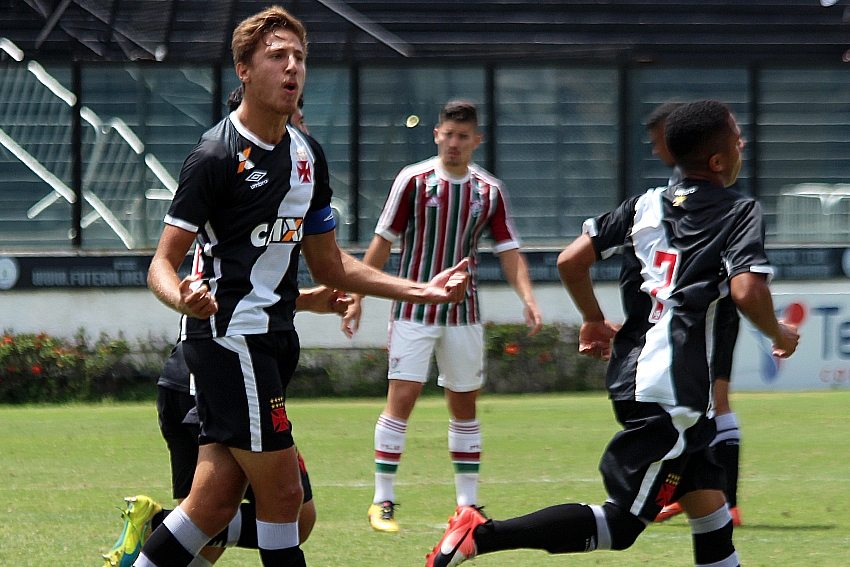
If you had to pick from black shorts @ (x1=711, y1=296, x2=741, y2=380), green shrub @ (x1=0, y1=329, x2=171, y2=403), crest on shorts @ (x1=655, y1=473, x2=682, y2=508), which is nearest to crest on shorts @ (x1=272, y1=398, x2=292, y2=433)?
crest on shorts @ (x1=655, y1=473, x2=682, y2=508)

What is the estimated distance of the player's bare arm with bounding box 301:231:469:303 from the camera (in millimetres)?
4516

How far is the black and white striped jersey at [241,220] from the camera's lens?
4.05m

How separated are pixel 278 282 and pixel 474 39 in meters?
17.6

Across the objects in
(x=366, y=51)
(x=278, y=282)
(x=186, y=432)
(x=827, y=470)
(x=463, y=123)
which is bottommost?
(x=827, y=470)

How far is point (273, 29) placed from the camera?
13.9 feet

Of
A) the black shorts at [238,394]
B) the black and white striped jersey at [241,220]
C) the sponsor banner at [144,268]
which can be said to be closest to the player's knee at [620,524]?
the black shorts at [238,394]

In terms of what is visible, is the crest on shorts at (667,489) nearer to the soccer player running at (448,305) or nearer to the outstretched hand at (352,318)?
the soccer player running at (448,305)

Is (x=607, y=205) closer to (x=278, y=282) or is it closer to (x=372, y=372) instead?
(x=372, y=372)

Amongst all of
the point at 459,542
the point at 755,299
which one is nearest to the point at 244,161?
the point at 459,542

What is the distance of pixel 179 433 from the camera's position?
4.79 metres

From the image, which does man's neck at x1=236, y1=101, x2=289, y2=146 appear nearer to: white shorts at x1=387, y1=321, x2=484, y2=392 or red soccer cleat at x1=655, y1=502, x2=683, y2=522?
white shorts at x1=387, y1=321, x2=484, y2=392

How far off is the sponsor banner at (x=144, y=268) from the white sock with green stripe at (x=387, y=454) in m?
6.87

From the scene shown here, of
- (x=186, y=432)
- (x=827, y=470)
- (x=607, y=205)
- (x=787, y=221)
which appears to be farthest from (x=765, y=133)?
(x=186, y=432)

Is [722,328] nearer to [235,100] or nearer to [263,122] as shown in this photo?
[263,122]
